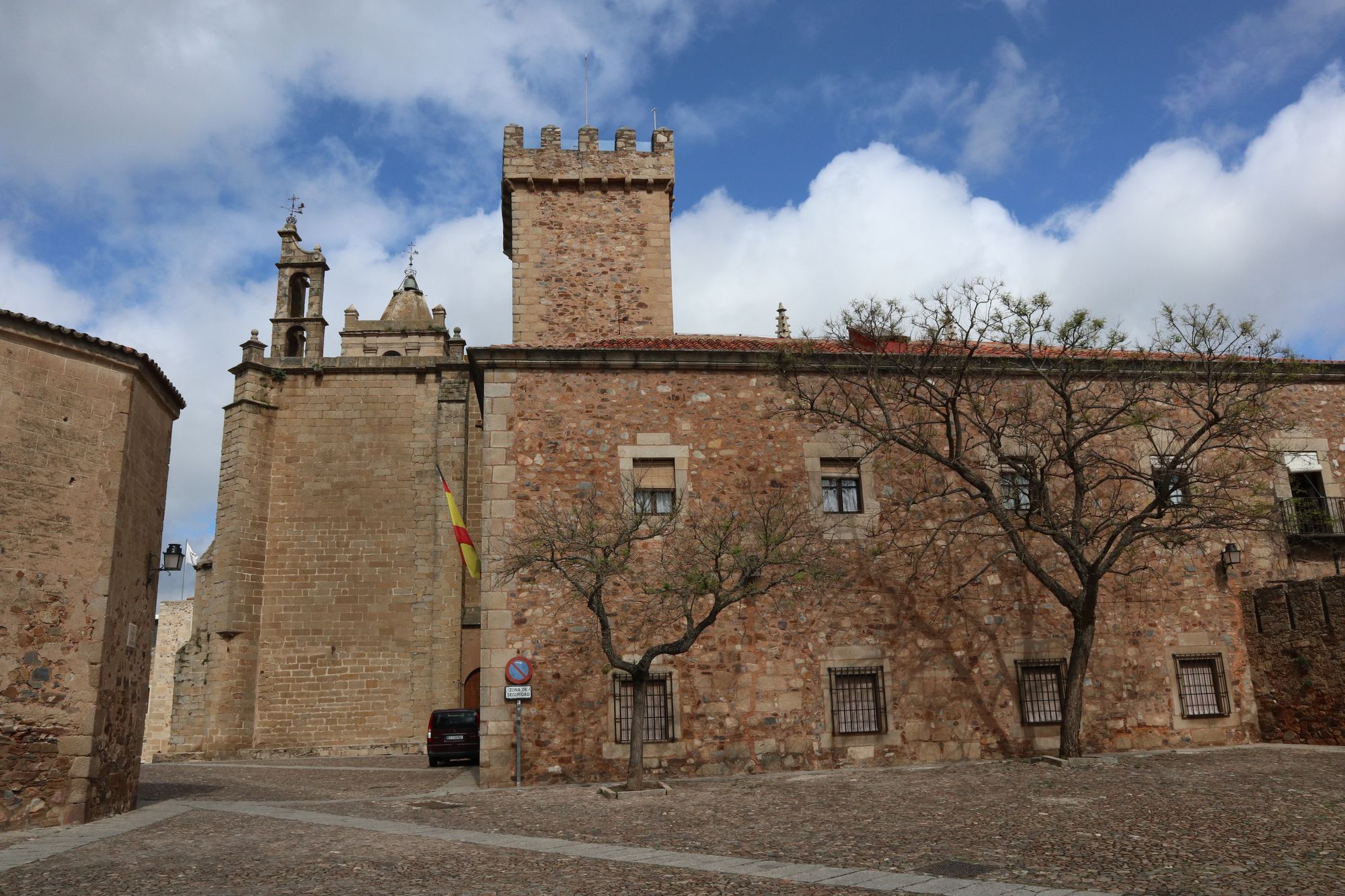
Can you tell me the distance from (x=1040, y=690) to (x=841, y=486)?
4.46 m

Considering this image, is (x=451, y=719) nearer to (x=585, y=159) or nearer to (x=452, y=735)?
(x=452, y=735)

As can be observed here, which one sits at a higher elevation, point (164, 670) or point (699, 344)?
point (699, 344)

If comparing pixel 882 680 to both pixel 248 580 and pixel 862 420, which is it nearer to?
pixel 862 420

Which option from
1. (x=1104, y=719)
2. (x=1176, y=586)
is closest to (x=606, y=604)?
(x=1104, y=719)

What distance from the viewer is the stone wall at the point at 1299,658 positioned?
1427 cm

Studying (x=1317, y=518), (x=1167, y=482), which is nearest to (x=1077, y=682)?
(x=1167, y=482)

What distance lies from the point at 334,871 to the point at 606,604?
713 cm

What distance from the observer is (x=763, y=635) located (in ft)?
47.1

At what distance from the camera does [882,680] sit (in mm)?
14523

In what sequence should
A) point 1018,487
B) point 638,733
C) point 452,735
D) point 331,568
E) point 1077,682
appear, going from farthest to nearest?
1. point 331,568
2. point 452,735
3. point 1018,487
4. point 1077,682
5. point 638,733

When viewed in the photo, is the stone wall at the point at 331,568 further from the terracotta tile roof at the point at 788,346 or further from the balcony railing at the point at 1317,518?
the balcony railing at the point at 1317,518

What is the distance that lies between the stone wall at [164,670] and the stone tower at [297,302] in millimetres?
10043

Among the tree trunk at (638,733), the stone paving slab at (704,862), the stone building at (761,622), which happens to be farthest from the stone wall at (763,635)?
the stone paving slab at (704,862)

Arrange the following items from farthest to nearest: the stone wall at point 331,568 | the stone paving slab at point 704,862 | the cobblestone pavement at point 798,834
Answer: the stone wall at point 331,568 → the cobblestone pavement at point 798,834 → the stone paving slab at point 704,862
